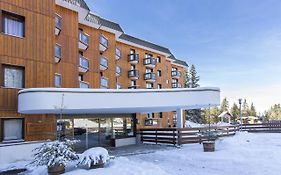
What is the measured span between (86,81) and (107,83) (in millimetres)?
3139

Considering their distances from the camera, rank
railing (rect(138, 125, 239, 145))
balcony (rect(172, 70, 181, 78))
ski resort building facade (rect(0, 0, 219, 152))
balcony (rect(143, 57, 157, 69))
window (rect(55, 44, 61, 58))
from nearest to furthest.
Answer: ski resort building facade (rect(0, 0, 219, 152))
railing (rect(138, 125, 239, 145))
window (rect(55, 44, 61, 58))
balcony (rect(143, 57, 157, 69))
balcony (rect(172, 70, 181, 78))

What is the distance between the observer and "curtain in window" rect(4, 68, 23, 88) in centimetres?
1706

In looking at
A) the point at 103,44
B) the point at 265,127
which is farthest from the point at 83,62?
the point at 265,127

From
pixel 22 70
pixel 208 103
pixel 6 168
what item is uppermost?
pixel 22 70

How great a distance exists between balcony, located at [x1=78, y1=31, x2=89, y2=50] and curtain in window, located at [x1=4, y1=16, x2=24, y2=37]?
998 centimetres

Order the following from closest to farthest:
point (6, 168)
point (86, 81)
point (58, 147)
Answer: point (58, 147), point (6, 168), point (86, 81)

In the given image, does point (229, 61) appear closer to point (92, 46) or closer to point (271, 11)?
point (271, 11)

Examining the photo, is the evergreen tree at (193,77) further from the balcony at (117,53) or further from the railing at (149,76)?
the balcony at (117,53)

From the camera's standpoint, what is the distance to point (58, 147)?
11773 millimetres

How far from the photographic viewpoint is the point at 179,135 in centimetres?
2139

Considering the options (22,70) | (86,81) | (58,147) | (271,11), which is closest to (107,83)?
(86,81)

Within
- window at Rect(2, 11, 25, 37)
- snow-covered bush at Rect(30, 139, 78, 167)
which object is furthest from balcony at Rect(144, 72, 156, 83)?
snow-covered bush at Rect(30, 139, 78, 167)

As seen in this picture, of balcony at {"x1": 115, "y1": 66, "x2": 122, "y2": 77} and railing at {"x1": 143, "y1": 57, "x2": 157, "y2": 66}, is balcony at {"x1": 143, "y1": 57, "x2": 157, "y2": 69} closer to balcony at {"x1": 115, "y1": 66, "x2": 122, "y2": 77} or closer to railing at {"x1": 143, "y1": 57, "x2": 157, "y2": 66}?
railing at {"x1": 143, "y1": 57, "x2": 157, "y2": 66}

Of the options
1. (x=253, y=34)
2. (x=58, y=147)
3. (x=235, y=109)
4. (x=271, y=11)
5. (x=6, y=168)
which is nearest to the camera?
(x=58, y=147)
